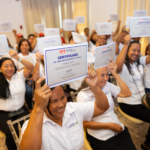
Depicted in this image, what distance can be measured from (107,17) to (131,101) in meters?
3.56

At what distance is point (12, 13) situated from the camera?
17.5ft

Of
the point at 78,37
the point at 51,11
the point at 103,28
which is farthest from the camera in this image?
the point at 51,11

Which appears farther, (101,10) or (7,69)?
(101,10)

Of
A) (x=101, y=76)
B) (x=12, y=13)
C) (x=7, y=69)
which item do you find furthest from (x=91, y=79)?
(x=12, y=13)

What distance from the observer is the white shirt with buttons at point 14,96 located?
1.90 metres

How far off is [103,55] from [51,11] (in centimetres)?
563

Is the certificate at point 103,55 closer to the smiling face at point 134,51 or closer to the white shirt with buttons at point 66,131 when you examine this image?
the white shirt with buttons at point 66,131

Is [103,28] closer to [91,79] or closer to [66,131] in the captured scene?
[91,79]

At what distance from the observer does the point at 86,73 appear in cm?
101

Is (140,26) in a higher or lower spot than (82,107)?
higher

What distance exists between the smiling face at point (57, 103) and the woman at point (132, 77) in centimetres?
120

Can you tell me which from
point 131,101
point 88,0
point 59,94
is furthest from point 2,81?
point 88,0

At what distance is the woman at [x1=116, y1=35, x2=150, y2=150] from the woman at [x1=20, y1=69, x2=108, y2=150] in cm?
89

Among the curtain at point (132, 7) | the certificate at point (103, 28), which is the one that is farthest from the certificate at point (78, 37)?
the curtain at point (132, 7)
